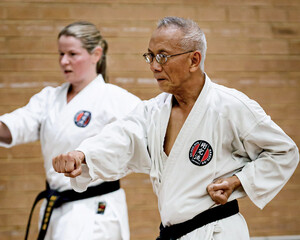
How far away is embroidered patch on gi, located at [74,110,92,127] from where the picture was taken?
10.1ft

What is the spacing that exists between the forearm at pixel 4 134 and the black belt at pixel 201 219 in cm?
145

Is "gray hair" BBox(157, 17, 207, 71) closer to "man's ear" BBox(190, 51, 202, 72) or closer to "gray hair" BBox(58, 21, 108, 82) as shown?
"man's ear" BBox(190, 51, 202, 72)

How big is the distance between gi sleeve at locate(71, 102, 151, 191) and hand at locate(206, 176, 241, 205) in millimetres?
363

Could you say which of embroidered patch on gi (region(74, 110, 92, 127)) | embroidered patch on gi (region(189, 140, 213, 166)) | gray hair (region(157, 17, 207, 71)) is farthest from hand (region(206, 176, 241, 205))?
embroidered patch on gi (region(74, 110, 92, 127))

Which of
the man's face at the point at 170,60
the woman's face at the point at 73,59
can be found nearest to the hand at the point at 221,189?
the man's face at the point at 170,60

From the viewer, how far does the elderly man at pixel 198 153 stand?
7.14 ft

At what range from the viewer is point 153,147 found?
2307 millimetres

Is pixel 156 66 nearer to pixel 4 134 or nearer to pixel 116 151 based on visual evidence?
pixel 116 151

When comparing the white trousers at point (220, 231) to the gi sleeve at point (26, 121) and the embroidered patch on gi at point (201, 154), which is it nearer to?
the embroidered patch on gi at point (201, 154)

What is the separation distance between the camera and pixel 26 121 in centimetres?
324

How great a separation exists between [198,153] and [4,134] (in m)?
1.54

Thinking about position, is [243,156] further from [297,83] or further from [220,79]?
[297,83]

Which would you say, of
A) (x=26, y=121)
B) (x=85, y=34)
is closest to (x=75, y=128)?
(x=26, y=121)

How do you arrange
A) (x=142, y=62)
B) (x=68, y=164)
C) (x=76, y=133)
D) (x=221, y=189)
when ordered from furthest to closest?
(x=142, y=62), (x=76, y=133), (x=221, y=189), (x=68, y=164)
